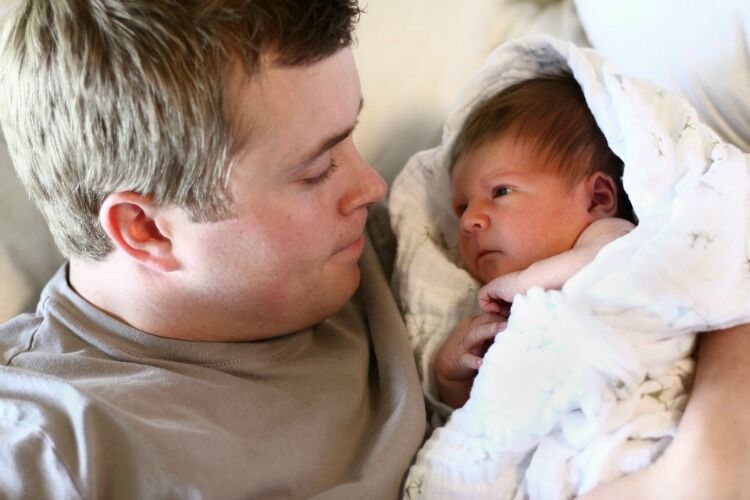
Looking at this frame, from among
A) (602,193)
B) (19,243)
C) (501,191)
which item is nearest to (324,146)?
(501,191)

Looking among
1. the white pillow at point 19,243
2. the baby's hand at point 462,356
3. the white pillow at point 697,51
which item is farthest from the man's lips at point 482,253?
the white pillow at point 19,243

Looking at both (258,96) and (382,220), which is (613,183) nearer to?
(382,220)

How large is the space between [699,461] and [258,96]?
2.07ft

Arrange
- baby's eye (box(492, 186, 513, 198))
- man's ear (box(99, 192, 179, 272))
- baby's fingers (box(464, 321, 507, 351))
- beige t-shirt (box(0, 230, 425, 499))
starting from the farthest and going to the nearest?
baby's eye (box(492, 186, 513, 198)), baby's fingers (box(464, 321, 507, 351)), man's ear (box(99, 192, 179, 272)), beige t-shirt (box(0, 230, 425, 499))

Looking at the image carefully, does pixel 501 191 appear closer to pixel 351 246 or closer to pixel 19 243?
pixel 351 246

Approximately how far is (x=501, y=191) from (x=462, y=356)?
257 millimetres

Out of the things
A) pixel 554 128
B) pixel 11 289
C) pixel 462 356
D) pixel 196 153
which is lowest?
pixel 462 356

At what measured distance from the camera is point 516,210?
1144 mm

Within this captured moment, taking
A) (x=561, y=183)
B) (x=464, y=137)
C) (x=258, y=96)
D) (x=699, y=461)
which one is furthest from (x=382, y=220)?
(x=699, y=461)

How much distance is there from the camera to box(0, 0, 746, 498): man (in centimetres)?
88

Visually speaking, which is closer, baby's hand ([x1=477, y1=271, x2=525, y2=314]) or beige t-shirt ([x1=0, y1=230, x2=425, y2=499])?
beige t-shirt ([x1=0, y1=230, x2=425, y2=499])

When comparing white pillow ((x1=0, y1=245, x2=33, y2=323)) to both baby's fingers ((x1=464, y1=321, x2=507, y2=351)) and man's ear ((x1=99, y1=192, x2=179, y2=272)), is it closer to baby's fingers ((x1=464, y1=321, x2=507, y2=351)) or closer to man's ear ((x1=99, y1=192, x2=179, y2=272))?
man's ear ((x1=99, y1=192, x2=179, y2=272))

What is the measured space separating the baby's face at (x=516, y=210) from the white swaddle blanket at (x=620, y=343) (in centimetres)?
12

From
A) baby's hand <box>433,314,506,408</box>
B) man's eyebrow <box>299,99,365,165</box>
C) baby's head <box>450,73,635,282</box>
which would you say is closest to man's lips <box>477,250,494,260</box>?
baby's head <box>450,73,635,282</box>
